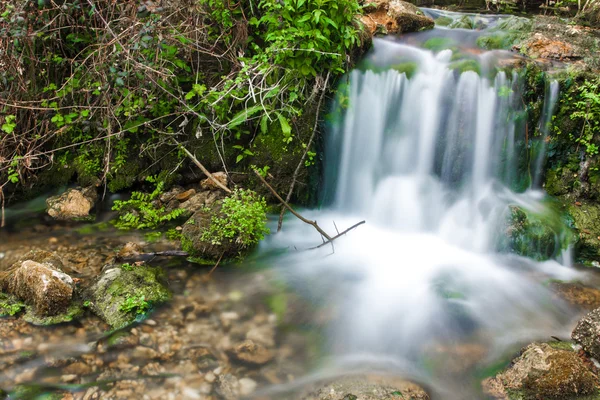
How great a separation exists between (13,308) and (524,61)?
20.1 ft

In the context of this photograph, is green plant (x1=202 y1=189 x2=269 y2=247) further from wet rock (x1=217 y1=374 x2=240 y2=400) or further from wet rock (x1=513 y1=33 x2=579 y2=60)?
wet rock (x1=513 y1=33 x2=579 y2=60)

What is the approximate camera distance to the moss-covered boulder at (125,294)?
132 inches

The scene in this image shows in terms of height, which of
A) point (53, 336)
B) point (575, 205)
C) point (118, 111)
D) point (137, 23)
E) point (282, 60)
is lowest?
point (53, 336)

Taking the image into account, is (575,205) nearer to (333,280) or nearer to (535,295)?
(535,295)

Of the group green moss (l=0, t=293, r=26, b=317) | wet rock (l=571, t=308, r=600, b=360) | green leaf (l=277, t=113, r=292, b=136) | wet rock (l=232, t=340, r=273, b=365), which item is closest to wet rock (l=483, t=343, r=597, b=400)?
wet rock (l=571, t=308, r=600, b=360)

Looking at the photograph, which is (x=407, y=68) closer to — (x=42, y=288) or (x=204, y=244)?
(x=204, y=244)

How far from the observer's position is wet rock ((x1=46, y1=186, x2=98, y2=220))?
495cm

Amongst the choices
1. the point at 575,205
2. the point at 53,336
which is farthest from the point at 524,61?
the point at 53,336

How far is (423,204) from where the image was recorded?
5207 mm

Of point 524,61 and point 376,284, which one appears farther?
point 524,61

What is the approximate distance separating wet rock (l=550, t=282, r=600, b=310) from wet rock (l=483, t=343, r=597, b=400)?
1219 millimetres

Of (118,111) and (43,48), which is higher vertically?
(43,48)

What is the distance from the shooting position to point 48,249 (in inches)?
171

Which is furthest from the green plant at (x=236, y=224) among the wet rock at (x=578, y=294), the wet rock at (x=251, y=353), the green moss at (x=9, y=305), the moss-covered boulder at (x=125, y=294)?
the wet rock at (x=578, y=294)
